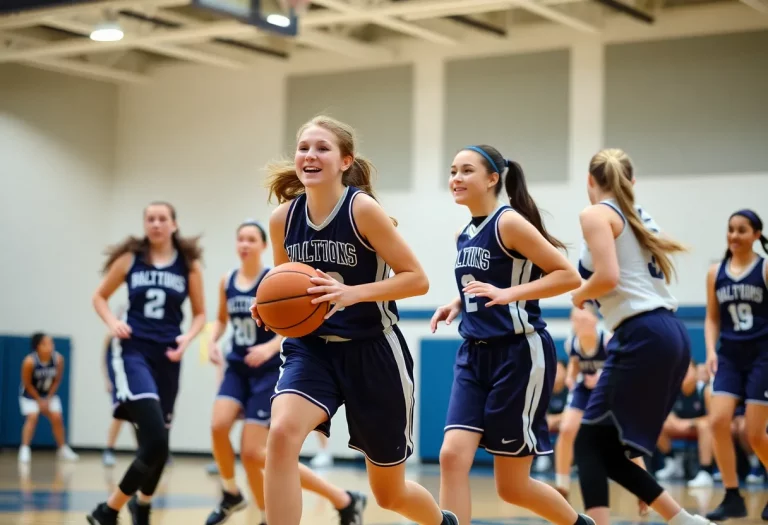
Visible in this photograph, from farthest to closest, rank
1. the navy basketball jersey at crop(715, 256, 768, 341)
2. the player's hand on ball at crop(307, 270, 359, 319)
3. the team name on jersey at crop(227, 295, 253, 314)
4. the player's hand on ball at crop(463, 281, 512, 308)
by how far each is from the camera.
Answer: the navy basketball jersey at crop(715, 256, 768, 341), the team name on jersey at crop(227, 295, 253, 314), the player's hand on ball at crop(463, 281, 512, 308), the player's hand on ball at crop(307, 270, 359, 319)

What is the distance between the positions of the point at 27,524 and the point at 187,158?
32.8ft

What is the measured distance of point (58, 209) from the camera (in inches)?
646

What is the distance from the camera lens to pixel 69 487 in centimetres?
1000

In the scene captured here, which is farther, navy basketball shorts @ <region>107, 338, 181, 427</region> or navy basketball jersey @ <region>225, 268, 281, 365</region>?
navy basketball jersey @ <region>225, 268, 281, 365</region>

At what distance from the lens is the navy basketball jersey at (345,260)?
4.40 metres

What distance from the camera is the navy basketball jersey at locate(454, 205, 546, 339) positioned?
16.3 feet

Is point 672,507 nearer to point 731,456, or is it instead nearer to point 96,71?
point 731,456

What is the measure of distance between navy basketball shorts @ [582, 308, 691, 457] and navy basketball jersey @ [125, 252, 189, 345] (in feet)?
9.45

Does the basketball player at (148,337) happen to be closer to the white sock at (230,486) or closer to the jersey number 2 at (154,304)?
the jersey number 2 at (154,304)

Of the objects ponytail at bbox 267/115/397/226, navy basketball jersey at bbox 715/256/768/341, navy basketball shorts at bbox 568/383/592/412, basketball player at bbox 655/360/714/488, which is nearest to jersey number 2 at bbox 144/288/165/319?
ponytail at bbox 267/115/397/226

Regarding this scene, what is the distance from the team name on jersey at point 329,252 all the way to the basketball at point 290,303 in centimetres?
15

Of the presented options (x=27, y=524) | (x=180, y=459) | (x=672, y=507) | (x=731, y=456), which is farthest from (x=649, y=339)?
(x=180, y=459)

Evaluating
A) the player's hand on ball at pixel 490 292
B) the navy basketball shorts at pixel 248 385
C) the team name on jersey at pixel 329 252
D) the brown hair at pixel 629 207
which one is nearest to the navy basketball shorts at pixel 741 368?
the brown hair at pixel 629 207

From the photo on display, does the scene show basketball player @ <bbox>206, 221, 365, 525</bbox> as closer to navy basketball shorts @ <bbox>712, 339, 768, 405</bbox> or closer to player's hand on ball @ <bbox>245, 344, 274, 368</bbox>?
player's hand on ball @ <bbox>245, 344, 274, 368</bbox>
